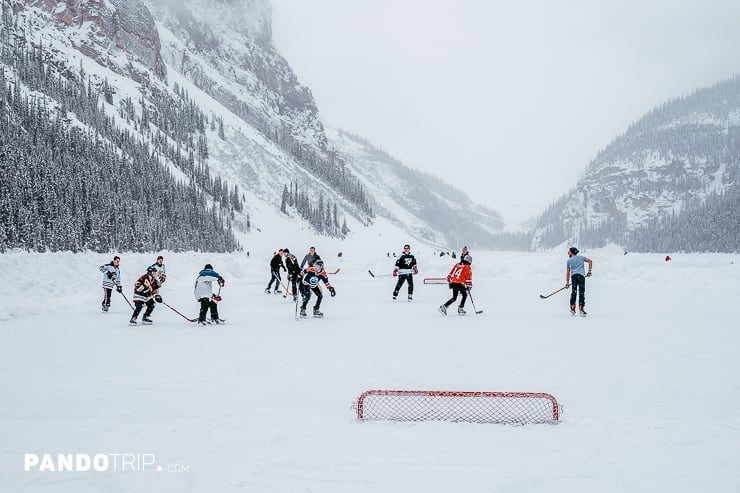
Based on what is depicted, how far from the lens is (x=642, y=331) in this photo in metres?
11.1

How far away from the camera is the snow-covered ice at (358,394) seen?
403cm

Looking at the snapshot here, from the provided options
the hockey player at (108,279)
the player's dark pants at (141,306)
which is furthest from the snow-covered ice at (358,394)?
the hockey player at (108,279)

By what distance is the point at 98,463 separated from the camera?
4.31 meters

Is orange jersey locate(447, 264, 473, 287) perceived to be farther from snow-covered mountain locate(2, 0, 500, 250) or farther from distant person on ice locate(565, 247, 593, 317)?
snow-covered mountain locate(2, 0, 500, 250)

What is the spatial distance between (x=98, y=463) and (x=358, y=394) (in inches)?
130

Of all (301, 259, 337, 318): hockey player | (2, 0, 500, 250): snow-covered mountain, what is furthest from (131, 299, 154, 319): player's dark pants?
(2, 0, 500, 250): snow-covered mountain

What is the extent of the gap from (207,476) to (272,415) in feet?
4.96

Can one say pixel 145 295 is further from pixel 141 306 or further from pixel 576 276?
pixel 576 276

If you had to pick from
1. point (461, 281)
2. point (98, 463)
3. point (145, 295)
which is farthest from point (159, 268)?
point (98, 463)

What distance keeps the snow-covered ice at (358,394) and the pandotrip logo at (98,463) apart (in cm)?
7

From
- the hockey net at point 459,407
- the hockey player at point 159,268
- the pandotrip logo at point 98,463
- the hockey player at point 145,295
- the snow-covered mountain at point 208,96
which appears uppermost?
A: the snow-covered mountain at point 208,96

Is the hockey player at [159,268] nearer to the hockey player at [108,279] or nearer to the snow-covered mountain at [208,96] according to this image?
the hockey player at [108,279]

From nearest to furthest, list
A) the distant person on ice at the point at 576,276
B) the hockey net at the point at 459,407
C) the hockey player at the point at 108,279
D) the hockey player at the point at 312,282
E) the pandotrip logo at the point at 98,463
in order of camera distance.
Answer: the pandotrip logo at the point at 98,463
the hockey net at the point at 459,407
the distant person on ice at the point at 576,276
the hockey player at the point at 312,282
the hockey player at the point at 108,279

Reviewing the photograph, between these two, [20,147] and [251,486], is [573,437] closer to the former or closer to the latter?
[251,486]
